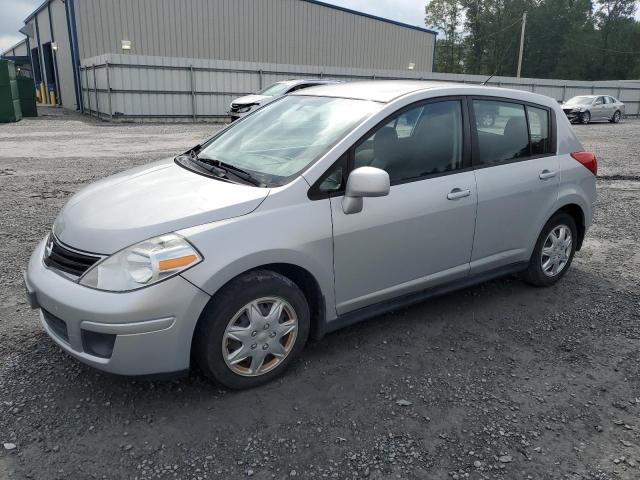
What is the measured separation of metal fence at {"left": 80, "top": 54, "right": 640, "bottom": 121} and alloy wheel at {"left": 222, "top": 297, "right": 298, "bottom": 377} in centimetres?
1985

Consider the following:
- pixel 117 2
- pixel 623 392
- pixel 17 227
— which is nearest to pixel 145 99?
pixel 117 2

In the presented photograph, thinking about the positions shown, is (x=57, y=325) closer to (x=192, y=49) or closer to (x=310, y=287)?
(x=310, y=287)

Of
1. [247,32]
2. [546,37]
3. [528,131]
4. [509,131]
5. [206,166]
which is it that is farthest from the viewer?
[546,37]

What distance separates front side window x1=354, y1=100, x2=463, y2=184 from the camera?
10.9ft

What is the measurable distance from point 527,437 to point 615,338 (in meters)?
1.53

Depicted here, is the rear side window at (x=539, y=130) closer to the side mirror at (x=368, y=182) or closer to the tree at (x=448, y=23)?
the side mirror at (x=368, y=182)

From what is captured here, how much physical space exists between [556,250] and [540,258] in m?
0.23

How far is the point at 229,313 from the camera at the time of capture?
273 centimetres

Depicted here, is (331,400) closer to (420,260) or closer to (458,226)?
(420,260)

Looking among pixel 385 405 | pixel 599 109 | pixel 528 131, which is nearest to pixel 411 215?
pixel 385 405

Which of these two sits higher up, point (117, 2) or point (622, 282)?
point (117, 2)

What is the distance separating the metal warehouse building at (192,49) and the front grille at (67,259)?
1934 centimetres

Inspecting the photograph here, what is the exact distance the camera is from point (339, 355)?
3396 millimetres

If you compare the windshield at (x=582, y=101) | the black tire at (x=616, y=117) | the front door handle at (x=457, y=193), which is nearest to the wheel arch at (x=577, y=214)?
the front door handle at (x=457, y=193)
